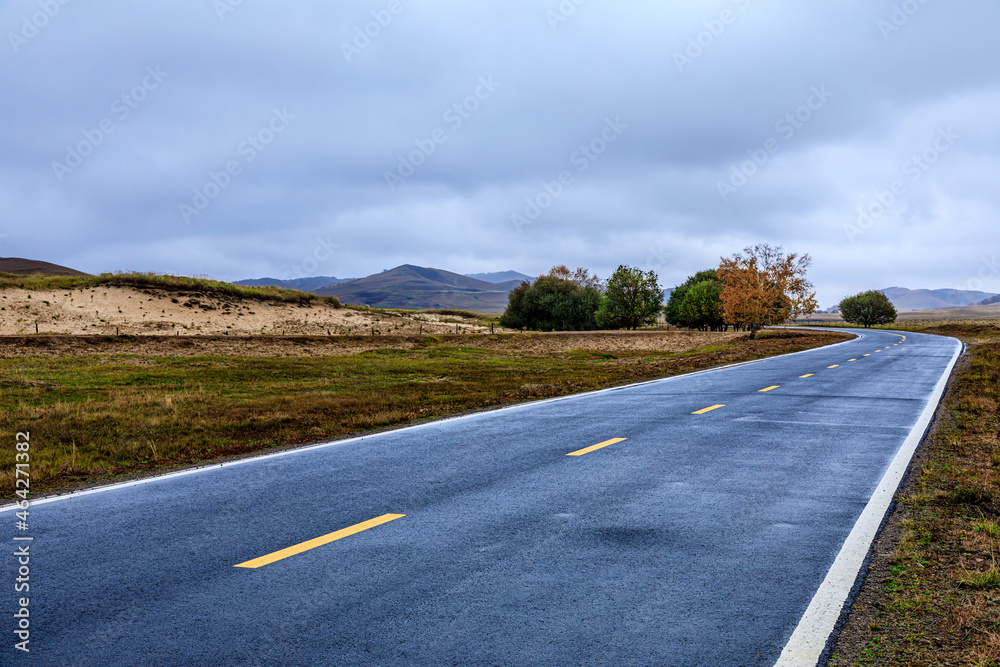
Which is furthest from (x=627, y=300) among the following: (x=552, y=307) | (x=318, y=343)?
(x=318, y=343)

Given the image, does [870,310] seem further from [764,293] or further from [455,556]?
[455,556]

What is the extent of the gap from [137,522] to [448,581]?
3.33m

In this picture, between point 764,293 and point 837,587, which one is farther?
point 764,293

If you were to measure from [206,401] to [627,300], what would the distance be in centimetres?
8750

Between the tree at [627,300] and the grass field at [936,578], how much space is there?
3584 inches

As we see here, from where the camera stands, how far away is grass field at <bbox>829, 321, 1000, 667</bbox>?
3.91 meters

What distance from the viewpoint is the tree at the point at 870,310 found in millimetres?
139875

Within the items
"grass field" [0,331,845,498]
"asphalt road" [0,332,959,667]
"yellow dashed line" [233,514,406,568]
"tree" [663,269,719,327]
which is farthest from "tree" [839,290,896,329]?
"yellow dashed line" [233,514,406,568]

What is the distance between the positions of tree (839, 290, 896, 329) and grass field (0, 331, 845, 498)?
403 ft

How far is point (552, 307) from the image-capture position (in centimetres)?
10100

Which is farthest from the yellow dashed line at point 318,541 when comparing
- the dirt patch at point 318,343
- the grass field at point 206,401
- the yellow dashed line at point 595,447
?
the dirt patch at point 318,343

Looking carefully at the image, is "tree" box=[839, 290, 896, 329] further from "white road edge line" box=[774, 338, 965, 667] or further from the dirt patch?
"white road edge line" box=[774, 338, 965, 667]

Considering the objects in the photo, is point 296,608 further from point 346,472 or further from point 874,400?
point 874,400

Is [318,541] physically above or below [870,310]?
below
